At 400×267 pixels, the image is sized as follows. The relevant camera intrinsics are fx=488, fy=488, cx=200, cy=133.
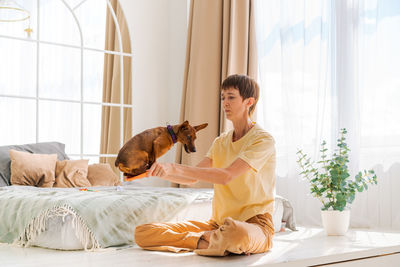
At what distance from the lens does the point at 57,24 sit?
14.0 feet

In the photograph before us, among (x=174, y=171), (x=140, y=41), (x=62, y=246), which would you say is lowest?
(x=62, y=246)

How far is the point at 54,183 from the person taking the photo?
3455 millimetres

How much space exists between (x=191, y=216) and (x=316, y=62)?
1823 millimetres

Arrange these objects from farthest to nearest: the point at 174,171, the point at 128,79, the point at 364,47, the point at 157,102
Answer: the point at 157,102 < the point at 128,79 < the point at 364,47 < the point at 174,171

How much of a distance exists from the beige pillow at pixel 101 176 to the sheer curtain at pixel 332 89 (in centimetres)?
133

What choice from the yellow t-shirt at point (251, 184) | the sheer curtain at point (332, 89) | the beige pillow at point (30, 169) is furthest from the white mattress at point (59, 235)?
the sheer curtain at point (332, 89)

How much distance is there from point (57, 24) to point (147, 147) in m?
2.89

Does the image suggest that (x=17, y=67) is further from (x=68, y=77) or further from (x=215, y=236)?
(x=215, y=236)

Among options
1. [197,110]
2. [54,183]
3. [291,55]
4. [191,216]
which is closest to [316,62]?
[291,55]

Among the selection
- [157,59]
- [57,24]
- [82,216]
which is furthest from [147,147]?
[157,59]

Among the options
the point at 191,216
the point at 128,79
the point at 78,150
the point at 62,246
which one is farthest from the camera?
the point at 128,79

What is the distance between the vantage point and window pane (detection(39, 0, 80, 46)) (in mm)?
4148

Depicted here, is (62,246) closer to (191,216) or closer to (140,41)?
(191,216)

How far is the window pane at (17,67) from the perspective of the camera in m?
3.92
